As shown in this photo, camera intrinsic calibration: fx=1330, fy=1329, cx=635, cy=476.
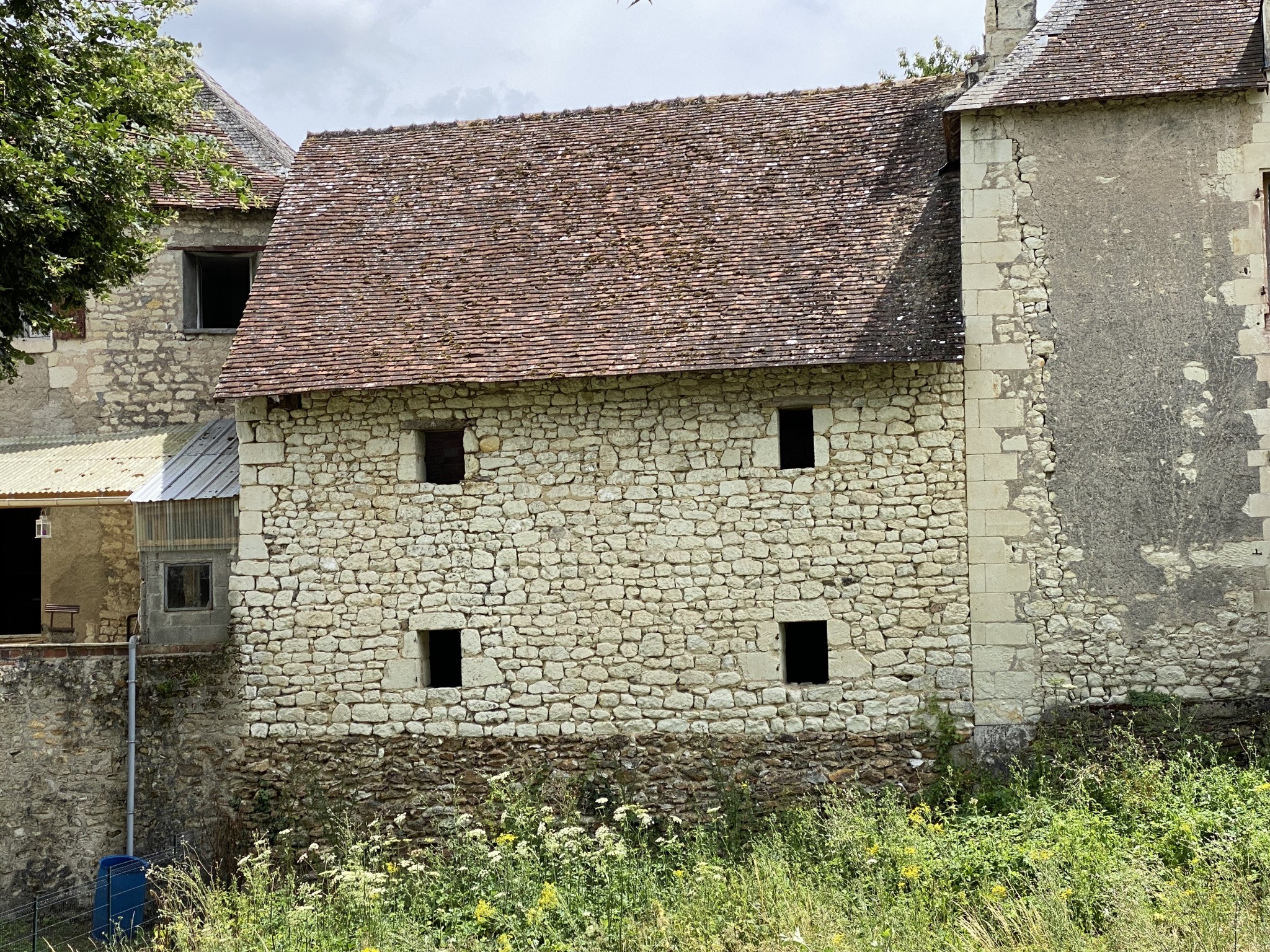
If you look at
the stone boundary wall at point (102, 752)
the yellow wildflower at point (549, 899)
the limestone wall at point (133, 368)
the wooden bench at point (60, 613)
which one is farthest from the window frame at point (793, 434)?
the wooden bench at point (60, 613)

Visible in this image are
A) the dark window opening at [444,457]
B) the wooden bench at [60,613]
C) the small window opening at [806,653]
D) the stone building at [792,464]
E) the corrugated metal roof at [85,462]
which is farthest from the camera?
the wooden bench at [60,613]

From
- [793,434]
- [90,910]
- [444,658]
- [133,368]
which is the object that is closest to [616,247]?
[793,434]

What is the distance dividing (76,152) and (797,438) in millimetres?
6580

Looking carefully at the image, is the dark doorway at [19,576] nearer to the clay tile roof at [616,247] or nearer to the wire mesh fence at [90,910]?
the wire mesh fence at [90,910]

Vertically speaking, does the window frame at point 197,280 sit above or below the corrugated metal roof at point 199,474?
above

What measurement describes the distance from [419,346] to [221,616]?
3.44 meters

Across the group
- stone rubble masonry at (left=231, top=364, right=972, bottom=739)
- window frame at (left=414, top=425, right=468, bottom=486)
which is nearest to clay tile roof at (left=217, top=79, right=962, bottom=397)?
stone rubble masonry at (left=231, top=364, right=972, bottom=739)

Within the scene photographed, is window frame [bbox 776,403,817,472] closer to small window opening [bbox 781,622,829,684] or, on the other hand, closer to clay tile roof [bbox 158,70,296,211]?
small window opening [bbox 781,622,829,684]

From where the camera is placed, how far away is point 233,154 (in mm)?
15625

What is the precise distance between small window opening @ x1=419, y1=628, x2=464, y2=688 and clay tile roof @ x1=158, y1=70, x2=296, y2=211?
5481 mm

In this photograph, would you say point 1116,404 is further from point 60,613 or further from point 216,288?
point 60,613

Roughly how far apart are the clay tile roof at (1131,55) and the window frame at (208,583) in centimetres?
830

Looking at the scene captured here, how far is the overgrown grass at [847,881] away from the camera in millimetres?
7934

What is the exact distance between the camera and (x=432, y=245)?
530 inches
